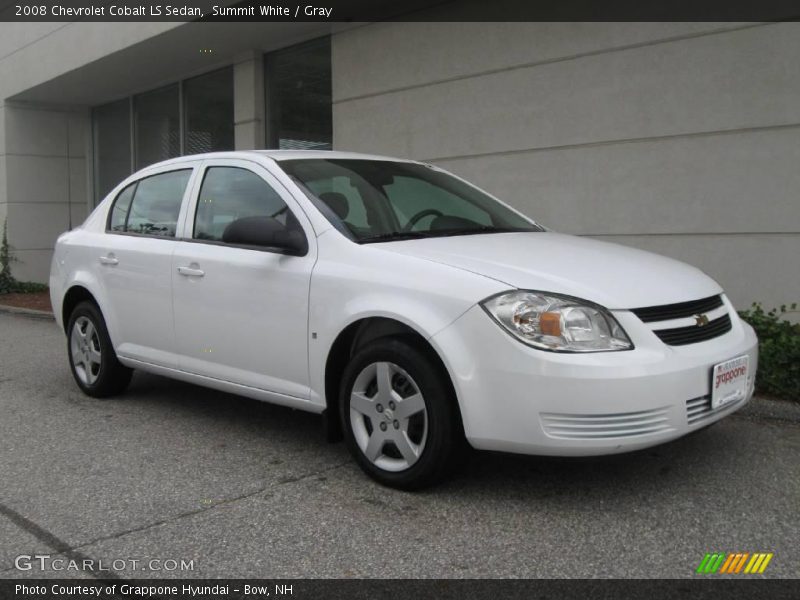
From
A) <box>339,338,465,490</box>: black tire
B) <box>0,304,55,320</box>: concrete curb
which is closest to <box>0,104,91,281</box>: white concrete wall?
<box>0,304,55,320</box>: concrete curb

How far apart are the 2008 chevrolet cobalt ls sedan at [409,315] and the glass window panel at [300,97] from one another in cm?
586

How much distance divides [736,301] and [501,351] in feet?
14.3

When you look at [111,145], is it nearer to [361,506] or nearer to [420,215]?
[420,215]

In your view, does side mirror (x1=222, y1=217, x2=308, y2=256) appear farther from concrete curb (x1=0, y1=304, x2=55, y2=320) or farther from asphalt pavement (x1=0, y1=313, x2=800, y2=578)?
concrete curb (x1=0, y1=304, x2=55, y2=320)

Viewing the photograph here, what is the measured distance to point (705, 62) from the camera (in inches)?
276

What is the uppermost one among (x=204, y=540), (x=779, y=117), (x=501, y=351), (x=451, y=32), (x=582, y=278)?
(x=451, y=32)

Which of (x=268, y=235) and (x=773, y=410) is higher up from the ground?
(x=268, y=235)

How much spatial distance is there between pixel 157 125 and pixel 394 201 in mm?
11260

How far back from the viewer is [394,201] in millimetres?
4555

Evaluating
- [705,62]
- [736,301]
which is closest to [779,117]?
[705,62]

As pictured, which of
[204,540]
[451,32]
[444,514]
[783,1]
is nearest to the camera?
[204,540]

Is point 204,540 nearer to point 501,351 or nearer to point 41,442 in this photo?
point 501,351

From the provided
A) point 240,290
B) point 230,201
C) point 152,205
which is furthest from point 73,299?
point 240,290

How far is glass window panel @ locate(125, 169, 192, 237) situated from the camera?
5.14m
